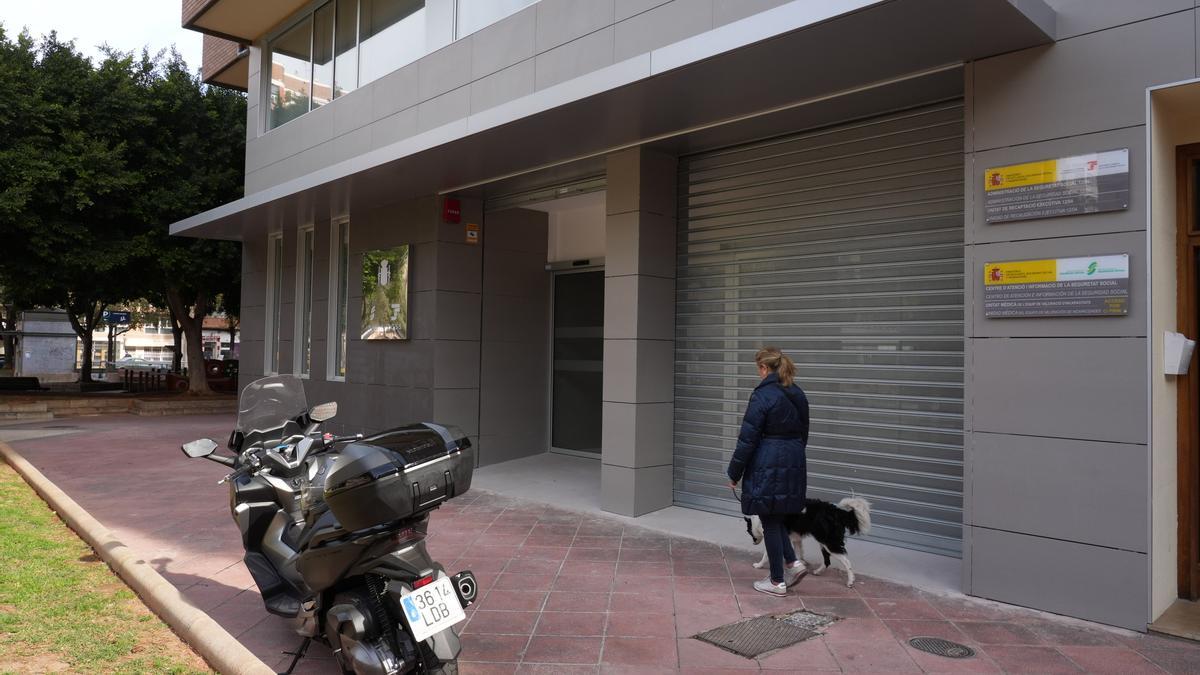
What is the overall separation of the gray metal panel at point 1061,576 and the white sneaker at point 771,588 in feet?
4.01

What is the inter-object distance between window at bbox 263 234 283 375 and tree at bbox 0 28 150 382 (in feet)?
14.5

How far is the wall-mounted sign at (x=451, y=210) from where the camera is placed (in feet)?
31.8

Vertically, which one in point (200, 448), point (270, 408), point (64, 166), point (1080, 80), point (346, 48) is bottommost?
point (200, 448)

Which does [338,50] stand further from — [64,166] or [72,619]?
[72,619]

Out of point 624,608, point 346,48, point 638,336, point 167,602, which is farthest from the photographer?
point 346,48

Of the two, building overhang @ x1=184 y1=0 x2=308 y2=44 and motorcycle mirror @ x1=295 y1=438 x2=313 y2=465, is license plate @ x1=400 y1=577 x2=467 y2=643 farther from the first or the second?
building overhang @ x1=184 y1=0 x2=308 y2=44

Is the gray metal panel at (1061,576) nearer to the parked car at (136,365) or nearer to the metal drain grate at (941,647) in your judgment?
the metal drain grate at (941,647)

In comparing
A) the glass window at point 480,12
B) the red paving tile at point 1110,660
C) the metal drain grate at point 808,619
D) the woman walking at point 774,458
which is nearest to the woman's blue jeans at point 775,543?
the woman walking at point 774,458

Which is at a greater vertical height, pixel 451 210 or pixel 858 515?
pixel 451 210

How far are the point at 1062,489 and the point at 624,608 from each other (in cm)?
274

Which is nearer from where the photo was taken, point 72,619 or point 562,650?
point 562,650

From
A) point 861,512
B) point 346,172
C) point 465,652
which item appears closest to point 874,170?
point 861,512

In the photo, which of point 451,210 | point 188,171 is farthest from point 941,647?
point 188,171

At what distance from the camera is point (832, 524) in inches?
203
